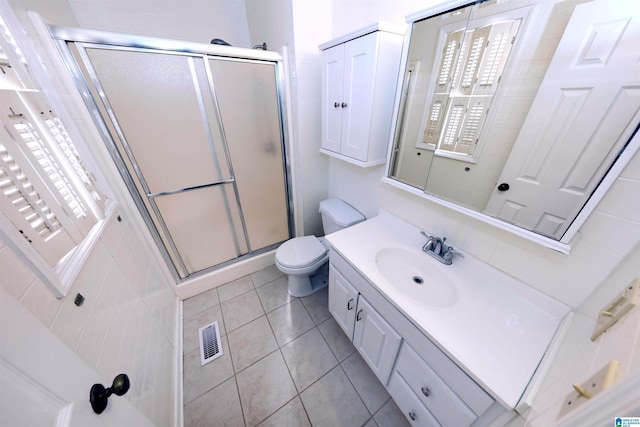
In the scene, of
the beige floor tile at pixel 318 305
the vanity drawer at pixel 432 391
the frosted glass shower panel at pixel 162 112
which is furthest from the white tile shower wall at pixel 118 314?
the vanity drawer at pixel 432 391

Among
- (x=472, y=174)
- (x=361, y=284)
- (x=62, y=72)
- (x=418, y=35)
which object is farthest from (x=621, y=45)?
(x=62, y=72)

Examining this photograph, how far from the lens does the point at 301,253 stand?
5.40 ft

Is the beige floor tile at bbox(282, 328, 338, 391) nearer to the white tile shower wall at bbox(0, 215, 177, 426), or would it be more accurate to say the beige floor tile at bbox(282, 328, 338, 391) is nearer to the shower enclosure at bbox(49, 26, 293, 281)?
the white tile shower wall at bbox(0, 215, 177, 426)

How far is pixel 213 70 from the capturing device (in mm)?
1343

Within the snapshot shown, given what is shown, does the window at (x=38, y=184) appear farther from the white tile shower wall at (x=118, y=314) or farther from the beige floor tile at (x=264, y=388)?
the beige floor tile at (x=264, y=388)

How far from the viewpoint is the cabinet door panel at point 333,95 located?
1.21 metres

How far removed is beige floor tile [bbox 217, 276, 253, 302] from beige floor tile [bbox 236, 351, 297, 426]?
633 mm

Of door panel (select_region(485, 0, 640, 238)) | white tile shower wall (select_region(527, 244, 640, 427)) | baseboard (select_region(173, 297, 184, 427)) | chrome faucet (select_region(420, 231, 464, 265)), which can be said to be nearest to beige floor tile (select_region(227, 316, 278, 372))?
baseboard (select_region(173, 297, 184, 427))

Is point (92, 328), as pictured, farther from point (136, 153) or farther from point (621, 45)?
point (621, 45)

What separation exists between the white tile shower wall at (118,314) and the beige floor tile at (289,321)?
636mm

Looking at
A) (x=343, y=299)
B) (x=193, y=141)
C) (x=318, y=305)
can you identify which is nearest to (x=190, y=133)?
(x=193, y=141)

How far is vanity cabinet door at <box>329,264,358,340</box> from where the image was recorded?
117 cm

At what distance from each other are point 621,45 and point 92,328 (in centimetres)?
167

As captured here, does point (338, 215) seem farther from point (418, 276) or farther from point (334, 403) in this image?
point (334, 403)
